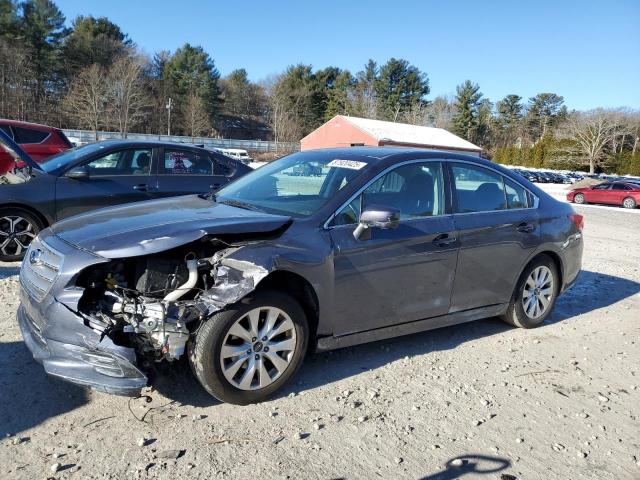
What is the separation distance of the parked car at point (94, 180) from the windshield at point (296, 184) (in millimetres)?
2835

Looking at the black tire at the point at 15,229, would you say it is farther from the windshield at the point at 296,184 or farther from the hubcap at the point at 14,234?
the windshield at the point at 296,184

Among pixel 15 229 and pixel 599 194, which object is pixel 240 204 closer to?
pixel 15 229

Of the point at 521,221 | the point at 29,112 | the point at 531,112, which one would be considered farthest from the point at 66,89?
the point at 531,112

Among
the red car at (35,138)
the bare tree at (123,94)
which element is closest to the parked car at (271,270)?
the red car at (35,138)

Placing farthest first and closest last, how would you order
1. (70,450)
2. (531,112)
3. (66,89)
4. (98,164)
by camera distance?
(531,112)
(66,89)
(98,164)
(70,450)

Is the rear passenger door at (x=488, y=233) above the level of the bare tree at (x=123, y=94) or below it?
below

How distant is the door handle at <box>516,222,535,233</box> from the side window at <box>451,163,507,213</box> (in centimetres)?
23

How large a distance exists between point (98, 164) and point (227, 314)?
474 cm

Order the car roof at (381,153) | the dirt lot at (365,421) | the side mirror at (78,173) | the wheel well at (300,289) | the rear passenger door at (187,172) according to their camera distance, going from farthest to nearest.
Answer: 1. the rear passenger door at (187,172)
2. the side mirror at (78,173)
3. the car roof at (381,153)
4. the wheel well at (300,289)
5. the dirt lot at (365,421)

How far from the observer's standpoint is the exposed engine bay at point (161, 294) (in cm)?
312

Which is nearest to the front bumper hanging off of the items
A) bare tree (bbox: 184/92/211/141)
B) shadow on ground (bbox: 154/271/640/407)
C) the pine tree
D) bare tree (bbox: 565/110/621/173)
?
shadow on ground (bbox: 154/271/640/407)

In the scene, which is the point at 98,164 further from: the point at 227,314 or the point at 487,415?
the point at 487,415

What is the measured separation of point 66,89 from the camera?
66.4 meters

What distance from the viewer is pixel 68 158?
23.1 ft
